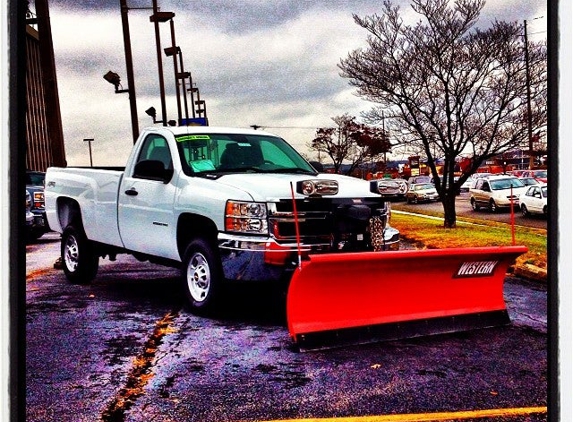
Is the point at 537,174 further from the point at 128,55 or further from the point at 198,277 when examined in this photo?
the point at 198,277

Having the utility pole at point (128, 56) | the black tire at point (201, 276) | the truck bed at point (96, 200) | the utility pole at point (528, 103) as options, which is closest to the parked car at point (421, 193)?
the utility pole at point (528, 103)

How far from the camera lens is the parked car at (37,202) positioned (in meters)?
3.97

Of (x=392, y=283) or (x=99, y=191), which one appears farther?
(x=99, y=191)

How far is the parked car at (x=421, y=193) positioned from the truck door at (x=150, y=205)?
1.81m

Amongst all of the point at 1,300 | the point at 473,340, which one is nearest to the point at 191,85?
the point at 1,300

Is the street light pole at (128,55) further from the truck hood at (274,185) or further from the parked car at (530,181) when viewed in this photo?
the parked car at (530,181)

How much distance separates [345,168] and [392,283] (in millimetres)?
879

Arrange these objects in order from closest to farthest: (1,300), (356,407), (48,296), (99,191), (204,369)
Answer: (1,300) < (356,407) < (204,369) < (48,296) < (99,191)

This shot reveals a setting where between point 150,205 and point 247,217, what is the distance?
112cm

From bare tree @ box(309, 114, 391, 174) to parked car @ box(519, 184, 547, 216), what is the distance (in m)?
1.09

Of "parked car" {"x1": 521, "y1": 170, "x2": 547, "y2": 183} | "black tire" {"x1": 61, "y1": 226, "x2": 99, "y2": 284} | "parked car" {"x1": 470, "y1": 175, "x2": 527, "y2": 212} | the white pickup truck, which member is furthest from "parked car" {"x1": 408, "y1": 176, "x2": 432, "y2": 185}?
"black tire" {"x1": 61, "y1": 226, "x2": 99, "y2": 284}

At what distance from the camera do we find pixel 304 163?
6.58 meters

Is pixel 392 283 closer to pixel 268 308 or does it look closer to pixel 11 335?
pixel 268 308

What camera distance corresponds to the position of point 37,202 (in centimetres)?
508
